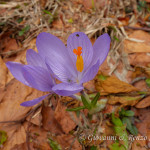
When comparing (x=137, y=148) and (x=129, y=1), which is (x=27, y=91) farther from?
(x=129, y=1)

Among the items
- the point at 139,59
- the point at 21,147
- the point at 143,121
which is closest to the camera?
the point at 21,147

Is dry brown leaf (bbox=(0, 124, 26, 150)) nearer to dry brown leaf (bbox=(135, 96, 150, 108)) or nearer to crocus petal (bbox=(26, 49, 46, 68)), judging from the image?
crocus petal (bbox=(26, 49, 46, 68))

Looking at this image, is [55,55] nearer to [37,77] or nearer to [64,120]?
[37,77]

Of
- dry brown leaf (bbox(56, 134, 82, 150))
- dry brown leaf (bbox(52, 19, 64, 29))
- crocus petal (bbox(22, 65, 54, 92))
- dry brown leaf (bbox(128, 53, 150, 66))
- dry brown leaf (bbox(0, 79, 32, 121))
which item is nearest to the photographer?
crocus petal (bbox(22, 65, 54, 92))

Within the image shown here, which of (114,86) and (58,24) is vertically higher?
(58,24)

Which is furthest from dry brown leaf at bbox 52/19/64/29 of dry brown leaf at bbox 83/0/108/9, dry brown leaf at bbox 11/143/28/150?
dry brown leaf at bbox 11/143/28/150

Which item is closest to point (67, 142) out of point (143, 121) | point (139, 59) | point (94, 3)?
point (143, 121)

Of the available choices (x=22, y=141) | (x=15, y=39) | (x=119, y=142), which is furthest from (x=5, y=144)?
(x=15, y=39)
